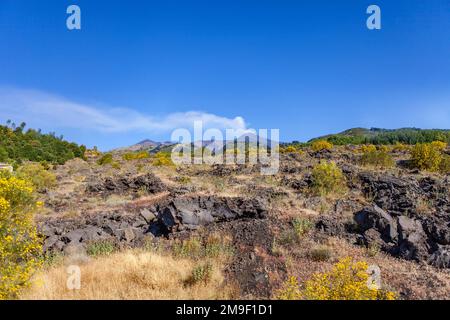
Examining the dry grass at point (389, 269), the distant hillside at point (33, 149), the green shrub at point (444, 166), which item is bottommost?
the dry grass at point (389, 269)

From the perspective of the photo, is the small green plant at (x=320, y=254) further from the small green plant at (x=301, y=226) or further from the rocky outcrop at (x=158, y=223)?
the rocky outcrop at (x=158, y=223)

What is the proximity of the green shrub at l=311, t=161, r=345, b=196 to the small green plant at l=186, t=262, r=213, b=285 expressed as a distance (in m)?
10.8

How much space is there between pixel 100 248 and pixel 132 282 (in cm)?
305

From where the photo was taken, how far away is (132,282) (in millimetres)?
6102

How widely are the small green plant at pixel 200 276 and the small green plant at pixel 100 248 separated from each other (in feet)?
8.84

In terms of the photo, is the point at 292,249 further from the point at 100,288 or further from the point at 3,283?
the point at 3,283

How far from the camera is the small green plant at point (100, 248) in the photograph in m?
8.36

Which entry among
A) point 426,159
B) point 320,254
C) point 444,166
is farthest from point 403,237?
point 426,159

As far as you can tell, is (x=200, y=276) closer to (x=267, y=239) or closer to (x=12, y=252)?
(x=267, y=239)

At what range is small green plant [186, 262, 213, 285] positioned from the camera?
6188 millimetres

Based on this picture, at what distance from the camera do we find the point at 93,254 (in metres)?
8.38

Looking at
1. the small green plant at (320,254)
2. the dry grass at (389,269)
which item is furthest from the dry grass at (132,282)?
the small green plant at (320,254)
